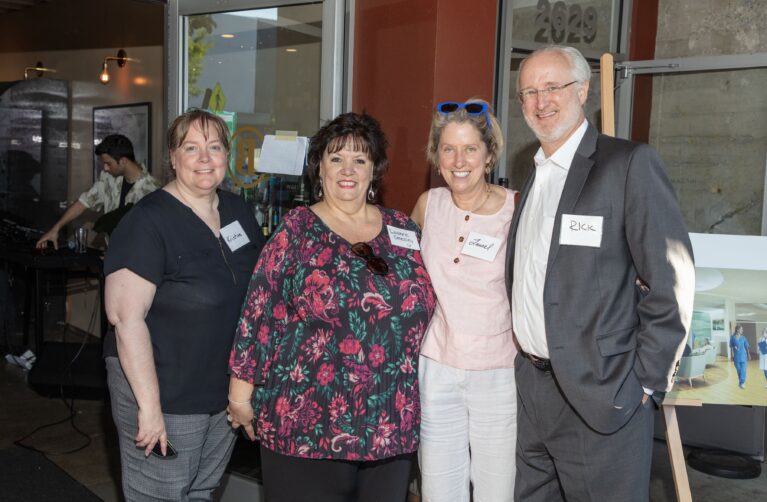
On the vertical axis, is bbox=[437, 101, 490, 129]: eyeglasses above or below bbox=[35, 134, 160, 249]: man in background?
above

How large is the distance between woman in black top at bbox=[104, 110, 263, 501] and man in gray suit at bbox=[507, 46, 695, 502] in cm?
91

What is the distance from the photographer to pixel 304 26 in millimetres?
3248

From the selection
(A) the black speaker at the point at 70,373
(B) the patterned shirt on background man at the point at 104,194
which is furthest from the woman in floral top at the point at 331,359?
(B) the patterned shirt on background man at the point at 104,194

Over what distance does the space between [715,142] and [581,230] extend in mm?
3343

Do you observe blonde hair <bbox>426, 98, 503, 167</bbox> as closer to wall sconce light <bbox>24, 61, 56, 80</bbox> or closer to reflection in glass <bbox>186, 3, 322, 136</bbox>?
reflection in glass <bbox>186, 3, 322, 136</bbox>

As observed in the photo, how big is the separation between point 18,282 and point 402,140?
5404 mm

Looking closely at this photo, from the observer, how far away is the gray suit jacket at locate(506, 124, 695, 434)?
1919 millimetres

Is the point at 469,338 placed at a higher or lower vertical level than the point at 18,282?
higher

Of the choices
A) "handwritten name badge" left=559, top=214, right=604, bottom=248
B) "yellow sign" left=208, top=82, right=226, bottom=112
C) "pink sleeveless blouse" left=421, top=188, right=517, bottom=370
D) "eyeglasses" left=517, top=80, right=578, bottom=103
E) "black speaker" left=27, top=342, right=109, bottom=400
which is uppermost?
"yellow sign" left=208, top=82, right=226, bottom=112

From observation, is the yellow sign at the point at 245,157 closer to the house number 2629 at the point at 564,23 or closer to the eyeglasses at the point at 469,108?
the eyeglasses at the point at 469,108

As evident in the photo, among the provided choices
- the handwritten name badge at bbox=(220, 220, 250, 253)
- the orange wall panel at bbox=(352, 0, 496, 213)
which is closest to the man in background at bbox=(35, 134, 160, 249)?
the orange wall panel at bbox=(352, 0, 496, 213)

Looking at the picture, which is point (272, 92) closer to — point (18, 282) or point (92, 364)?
point (92, 364)

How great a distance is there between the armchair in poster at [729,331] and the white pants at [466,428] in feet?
2.50

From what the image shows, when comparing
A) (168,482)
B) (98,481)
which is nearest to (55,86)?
(98,481)
